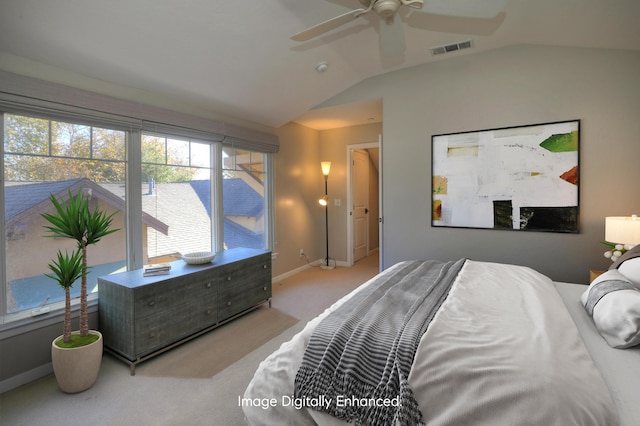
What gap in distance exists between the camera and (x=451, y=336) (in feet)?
3.98

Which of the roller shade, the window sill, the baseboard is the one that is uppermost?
the roller shade

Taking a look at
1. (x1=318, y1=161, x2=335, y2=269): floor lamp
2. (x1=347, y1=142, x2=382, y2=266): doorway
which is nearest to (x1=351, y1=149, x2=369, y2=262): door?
(x1=347, y1=142, x2=382, y2=266): doorway

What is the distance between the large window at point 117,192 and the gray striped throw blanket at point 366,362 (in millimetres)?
2249

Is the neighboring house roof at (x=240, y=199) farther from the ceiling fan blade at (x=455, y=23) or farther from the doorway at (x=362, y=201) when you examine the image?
the ceiling fan blade at (x=455, y=23)

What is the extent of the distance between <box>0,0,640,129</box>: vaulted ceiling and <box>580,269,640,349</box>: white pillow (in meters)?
1.73

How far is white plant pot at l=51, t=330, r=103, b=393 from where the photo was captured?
6.23ft

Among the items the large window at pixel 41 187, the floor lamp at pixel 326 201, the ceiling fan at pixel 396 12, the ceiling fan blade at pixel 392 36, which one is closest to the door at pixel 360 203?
the floor lamp at pixel 326 201

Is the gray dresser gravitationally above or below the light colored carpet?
above

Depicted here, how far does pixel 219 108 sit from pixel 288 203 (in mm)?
1767

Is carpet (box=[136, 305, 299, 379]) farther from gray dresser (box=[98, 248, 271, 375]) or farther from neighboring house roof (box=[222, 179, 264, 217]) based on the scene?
neighboring house roof (box=[222, 179, 264, 217])

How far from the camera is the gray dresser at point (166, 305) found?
2.19 m

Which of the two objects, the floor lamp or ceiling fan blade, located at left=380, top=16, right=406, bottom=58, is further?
the floor lamp

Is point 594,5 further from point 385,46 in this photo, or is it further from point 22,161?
point 22,161

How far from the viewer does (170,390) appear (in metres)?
1.99
